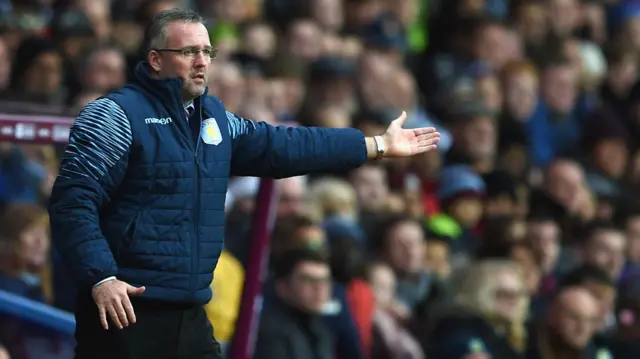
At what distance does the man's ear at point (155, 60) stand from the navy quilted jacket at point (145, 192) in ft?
0.12

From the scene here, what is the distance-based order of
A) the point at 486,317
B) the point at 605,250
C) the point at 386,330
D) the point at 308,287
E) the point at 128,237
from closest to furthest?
1. the point at 128,237
2. the point at 308,287
3. the point at 386,330
4. the point at 486,317
5. the point at 605,250

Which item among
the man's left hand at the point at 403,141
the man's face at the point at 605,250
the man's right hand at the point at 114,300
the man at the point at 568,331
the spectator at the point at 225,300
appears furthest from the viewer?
the man's face at the point at 605,250

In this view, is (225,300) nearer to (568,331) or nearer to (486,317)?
(486,317)

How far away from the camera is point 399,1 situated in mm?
13219

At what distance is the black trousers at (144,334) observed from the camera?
193 inches

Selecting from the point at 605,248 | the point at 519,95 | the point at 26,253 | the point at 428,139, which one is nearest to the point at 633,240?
the point at 605,248

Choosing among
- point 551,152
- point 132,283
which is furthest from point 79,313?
point 551,152

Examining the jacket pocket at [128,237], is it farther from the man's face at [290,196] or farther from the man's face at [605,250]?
the man's face at [605,250]

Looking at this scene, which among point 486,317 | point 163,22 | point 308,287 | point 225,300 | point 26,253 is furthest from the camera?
point 486,317

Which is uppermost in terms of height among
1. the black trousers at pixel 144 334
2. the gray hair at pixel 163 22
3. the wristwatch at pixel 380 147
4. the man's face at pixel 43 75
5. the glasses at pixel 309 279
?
the gray hair at pixel 163 22

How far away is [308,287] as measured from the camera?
26.6ft

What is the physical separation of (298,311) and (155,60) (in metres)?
3.39

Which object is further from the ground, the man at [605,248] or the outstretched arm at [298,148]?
the outstretched arm at [298,148]

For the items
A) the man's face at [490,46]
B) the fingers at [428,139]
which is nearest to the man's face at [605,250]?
the man's face at [490,46]
